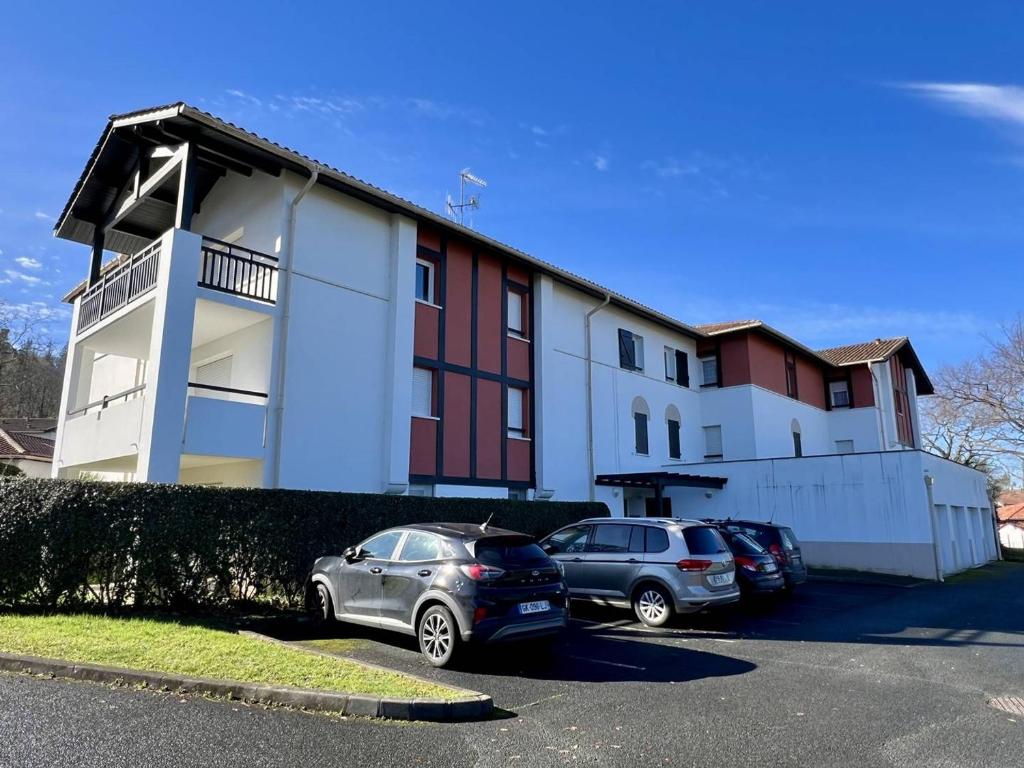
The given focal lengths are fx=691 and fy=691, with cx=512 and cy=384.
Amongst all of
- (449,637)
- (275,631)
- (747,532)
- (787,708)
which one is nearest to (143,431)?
(275,631)

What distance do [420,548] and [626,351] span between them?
16752 millimetres

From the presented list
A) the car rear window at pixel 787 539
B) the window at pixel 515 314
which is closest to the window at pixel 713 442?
the window at pixel 515 314

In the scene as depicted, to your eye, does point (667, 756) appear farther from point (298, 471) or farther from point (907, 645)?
point (298, 471)

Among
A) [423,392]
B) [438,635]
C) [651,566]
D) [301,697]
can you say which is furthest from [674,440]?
[301,697]

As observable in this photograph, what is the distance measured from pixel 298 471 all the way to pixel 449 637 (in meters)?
7.18

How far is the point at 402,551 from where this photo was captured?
8.73 m

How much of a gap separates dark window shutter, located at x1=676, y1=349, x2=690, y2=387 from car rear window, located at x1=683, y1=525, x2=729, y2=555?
1638 cm

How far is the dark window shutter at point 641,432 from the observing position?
78.5 ft

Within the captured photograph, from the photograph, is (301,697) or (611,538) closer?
(301,697)

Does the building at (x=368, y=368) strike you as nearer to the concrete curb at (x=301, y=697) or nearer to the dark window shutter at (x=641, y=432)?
the dark window shutter at (x=641, y=432)

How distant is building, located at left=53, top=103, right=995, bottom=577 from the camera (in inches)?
525

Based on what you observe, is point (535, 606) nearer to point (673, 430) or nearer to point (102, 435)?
point (102, 435)

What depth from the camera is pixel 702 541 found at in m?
10.8

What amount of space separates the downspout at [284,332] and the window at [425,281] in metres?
3.65
